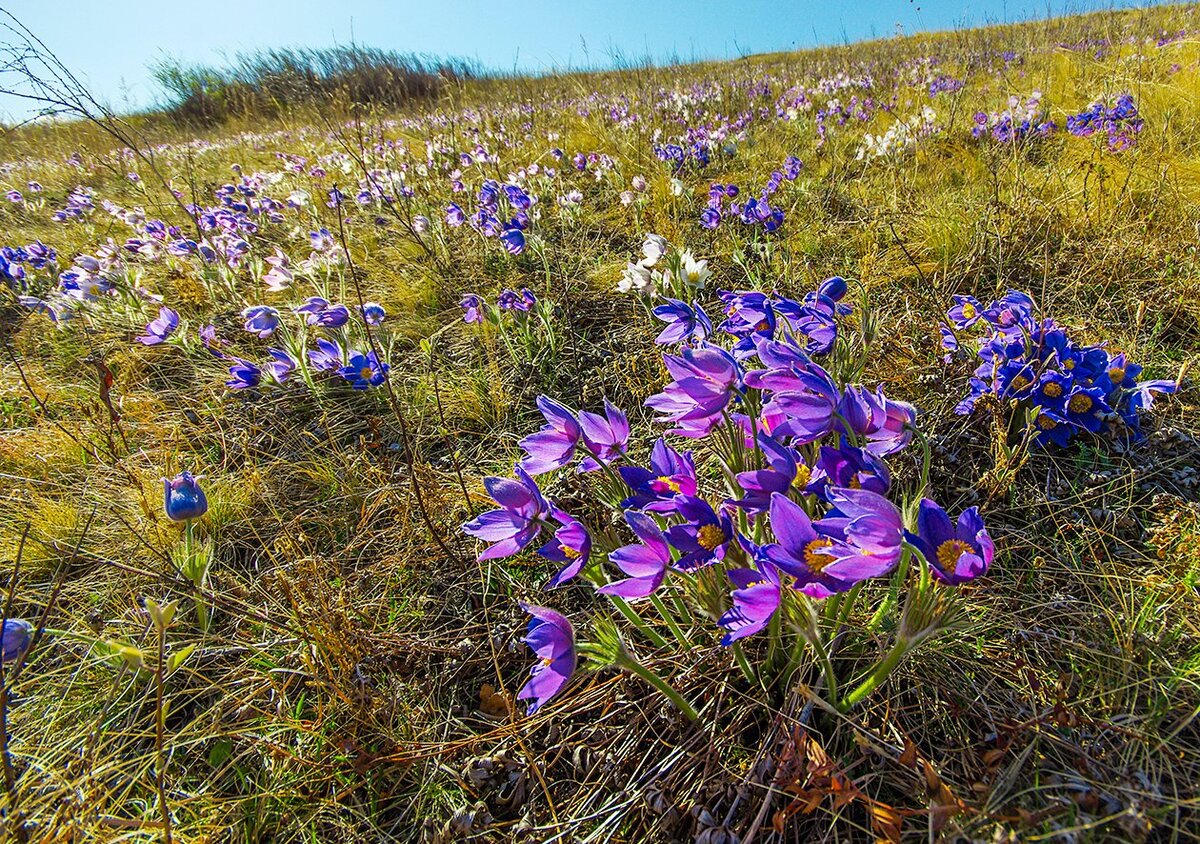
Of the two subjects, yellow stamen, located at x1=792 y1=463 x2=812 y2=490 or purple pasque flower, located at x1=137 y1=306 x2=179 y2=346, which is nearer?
yellow stamen, located at x1=792 y1=463 x2=812 y2=490

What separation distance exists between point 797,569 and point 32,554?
267cm

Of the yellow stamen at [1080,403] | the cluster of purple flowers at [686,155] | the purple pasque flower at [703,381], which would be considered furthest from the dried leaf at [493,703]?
the cluster of purple flowers at [686,155]

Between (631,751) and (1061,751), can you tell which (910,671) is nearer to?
(1061,751)

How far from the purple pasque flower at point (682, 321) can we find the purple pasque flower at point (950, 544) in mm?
834

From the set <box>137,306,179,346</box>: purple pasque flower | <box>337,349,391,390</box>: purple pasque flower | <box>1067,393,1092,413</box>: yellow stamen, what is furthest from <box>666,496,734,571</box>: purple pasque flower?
<box>137,306,179,346</box>: purple pasque flower

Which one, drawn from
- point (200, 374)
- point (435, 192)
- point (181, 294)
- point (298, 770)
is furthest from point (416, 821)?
point (435, 192)

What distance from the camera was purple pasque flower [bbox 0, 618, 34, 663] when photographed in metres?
1.17

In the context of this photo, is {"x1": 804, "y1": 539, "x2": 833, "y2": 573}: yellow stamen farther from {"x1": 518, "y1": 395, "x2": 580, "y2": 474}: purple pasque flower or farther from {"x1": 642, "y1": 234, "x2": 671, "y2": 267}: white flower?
{"x1": 642, "y1": 234, "x2": 671, "y2": 267}: white flower

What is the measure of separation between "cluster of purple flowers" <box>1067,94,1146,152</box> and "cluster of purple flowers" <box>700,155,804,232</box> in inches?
76.6

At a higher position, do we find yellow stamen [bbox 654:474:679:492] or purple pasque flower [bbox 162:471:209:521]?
yellow stamen [bbox 654:474:679:492]

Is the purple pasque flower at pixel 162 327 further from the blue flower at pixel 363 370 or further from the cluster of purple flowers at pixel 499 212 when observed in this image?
the cluster of purple flowers at pixel 499 212

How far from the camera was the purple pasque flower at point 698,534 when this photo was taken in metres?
1.09

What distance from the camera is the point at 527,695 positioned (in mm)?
1012

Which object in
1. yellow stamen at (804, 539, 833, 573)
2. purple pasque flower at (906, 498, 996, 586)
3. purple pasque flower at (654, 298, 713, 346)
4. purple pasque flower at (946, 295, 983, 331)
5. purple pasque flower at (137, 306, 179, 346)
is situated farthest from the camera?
purple pasque flower at (137, 306, 179, 346)
